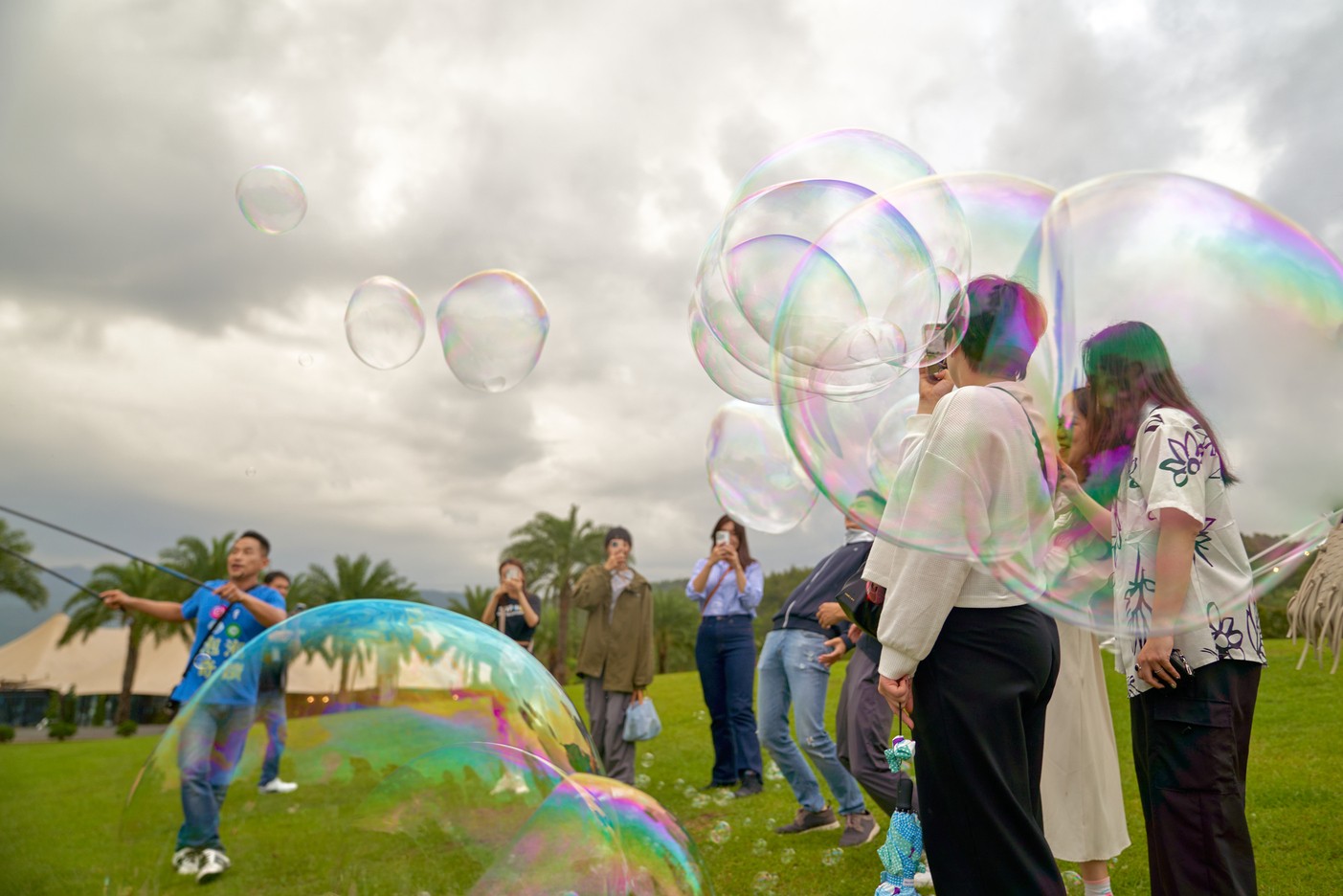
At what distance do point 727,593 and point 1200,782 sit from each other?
5.12 m

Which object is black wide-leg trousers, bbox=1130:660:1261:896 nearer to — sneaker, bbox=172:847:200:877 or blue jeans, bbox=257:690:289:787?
blue jeans, bbox=257:690:289:787

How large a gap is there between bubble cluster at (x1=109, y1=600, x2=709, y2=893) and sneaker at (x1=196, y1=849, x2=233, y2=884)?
0.15 ft

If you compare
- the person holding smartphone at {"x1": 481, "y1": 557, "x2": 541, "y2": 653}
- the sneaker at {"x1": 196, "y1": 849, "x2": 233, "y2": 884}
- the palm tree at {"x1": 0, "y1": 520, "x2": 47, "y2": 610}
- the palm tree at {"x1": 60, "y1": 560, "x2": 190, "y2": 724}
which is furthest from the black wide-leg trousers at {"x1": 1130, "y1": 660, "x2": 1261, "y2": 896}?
the palm tree at {"x1": 60, "y1": 560, "x2": 190, "y2": 724}

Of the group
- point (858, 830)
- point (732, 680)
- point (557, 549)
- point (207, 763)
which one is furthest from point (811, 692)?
point (557, 549)

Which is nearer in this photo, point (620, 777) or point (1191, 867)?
point (1191, 867)

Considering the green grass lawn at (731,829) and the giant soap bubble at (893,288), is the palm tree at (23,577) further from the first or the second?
the giant soap bubble at (893,288)

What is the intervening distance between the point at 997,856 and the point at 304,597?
140 feet

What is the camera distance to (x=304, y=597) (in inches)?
1603

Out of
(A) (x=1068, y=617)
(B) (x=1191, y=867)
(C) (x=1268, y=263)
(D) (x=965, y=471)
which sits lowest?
(B) (x=1191, y=867)

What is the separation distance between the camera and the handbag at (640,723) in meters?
7.04

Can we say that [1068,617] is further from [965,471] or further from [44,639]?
[44,639]

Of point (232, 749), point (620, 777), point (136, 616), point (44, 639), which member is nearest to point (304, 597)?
point (136, 616)

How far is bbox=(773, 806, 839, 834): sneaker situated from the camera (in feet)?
18.6

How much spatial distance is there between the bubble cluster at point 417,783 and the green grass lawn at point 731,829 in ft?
0.04
